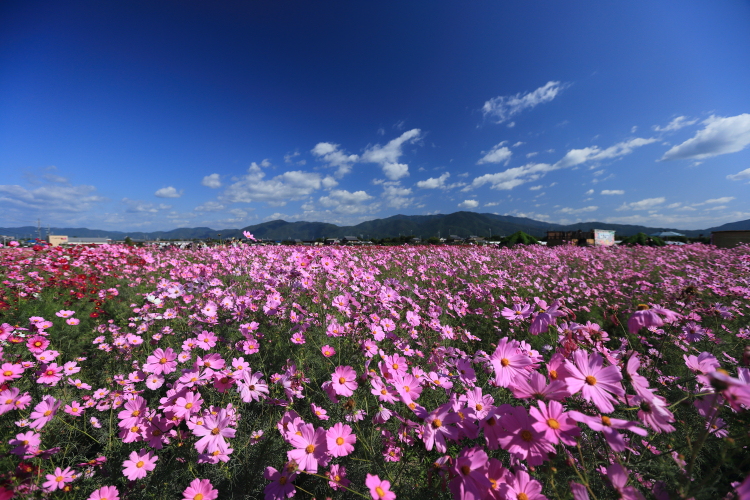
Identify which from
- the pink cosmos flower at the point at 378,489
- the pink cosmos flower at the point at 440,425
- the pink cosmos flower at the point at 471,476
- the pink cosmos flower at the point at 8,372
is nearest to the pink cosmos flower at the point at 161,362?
the pink cosmos flower at the point at 8,372

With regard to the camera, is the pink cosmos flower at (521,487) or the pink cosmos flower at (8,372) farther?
the pink cosmos flower at (8,372)

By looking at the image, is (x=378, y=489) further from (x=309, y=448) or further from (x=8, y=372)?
(x=8, y=372)

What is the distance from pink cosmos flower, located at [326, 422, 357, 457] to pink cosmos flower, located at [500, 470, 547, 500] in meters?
0.49

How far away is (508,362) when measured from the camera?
969 millimetres

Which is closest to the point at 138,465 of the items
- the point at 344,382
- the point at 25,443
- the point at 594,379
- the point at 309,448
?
the point at 25,443

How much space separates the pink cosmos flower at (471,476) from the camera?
28.0 inches

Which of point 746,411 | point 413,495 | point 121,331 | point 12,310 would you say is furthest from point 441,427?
point 12,310

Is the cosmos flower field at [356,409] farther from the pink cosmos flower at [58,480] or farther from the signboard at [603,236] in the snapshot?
the signboard at [603,236]

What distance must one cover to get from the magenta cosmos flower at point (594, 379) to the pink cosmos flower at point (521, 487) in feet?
0.87

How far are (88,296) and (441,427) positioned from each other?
5.51m

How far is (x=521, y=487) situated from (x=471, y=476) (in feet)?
0.47

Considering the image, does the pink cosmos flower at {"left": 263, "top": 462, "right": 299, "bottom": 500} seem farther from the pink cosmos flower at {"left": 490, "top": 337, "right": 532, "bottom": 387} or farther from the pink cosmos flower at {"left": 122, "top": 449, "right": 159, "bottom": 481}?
the pink cosmos flower at {"left": 490, "top": 337, "right": 532, "bottom": 387}

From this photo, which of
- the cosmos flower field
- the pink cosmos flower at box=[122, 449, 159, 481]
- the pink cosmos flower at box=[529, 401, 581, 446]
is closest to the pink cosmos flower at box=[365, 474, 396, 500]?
the cosmos flower field

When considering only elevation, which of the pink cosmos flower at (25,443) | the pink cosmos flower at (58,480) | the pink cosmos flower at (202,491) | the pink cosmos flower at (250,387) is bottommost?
the pink cosmos flower at (58,480)
